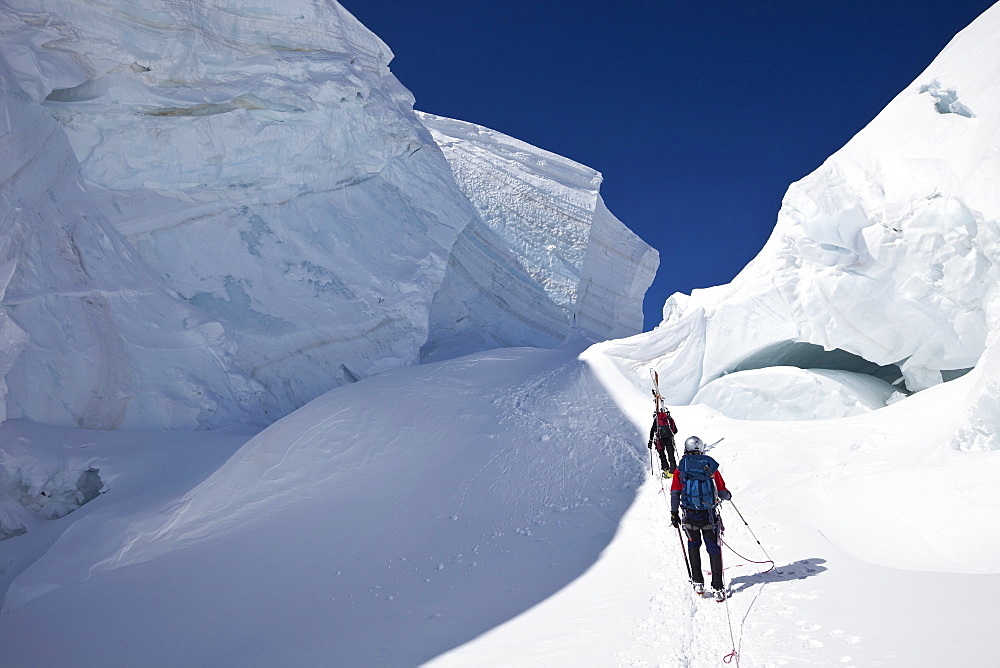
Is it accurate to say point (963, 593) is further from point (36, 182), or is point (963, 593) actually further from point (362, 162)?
point (362, 162)

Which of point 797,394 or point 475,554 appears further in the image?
point 797,394

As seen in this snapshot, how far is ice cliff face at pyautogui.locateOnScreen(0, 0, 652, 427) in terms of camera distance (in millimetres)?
9367

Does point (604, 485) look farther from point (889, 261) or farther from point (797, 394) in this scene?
point (889, 261)

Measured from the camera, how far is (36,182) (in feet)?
29.7

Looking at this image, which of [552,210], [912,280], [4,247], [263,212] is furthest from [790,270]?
[4,247]

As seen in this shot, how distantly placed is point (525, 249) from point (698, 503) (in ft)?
48.3

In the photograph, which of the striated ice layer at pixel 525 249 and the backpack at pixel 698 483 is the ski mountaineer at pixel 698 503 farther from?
the striated ice layer at pixel 525 249

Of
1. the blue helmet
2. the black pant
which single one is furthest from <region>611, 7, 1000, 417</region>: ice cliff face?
the black pant

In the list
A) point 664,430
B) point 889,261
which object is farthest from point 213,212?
point 889,261

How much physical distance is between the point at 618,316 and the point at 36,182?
1684 cm

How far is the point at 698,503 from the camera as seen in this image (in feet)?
16.6

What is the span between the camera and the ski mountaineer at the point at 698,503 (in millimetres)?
4977

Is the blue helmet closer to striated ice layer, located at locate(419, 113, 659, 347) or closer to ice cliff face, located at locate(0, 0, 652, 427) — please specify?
ice cliff face, located at locate(0, 0, 652, 427)

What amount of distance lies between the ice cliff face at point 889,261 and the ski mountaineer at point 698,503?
5.78 metres
